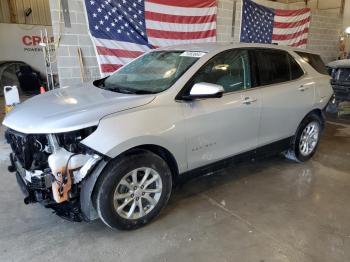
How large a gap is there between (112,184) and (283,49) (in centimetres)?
266

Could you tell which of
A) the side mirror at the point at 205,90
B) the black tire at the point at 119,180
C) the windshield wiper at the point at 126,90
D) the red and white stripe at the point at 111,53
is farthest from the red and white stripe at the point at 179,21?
the black tire at the point at 119,180

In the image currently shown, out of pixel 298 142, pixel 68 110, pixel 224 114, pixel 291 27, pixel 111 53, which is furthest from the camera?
pixel 291 27

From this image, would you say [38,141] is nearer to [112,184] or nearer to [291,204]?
[112,184]

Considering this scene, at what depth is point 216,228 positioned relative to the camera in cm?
270

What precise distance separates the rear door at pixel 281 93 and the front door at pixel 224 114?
0.59 feet

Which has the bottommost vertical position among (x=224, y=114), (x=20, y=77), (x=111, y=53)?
(x=20, y=77)

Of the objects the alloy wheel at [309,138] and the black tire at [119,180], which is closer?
the black tire at [119,180]

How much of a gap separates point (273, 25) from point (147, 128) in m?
7.10

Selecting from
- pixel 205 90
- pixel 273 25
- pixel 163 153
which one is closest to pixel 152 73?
pixel 205 90

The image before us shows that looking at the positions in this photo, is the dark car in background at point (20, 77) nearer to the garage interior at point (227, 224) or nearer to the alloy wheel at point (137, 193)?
the garage interior at point (227, 224)

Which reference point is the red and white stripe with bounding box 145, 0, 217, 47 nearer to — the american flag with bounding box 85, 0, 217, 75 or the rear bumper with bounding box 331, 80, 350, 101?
the american flag with bounding box 85, 0, 217, 75

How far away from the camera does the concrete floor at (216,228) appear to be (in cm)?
237

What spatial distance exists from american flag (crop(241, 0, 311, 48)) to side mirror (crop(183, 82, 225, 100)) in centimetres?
558

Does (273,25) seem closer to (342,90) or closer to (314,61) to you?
(342,90)
